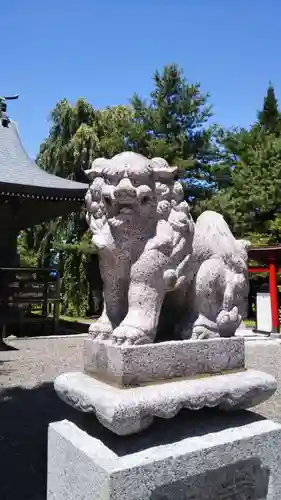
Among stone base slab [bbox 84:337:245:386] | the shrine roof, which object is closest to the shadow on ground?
stone base slab [bbox 84:337:245:386]

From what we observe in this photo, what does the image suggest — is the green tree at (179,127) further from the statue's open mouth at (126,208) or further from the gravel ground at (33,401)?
the statue's open mouth at (126,208)

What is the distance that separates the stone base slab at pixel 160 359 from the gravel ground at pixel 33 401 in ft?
1.45

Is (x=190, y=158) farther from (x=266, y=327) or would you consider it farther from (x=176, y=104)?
(x=266, y=327)

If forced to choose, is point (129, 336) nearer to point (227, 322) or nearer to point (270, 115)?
point (227, 322)

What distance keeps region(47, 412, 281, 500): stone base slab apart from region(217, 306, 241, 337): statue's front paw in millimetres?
451

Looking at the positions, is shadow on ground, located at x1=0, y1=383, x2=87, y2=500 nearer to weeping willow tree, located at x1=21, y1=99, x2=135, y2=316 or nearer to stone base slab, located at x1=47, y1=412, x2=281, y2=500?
stone base slab, located at x1=47, y1=412, x2=281, y2=500

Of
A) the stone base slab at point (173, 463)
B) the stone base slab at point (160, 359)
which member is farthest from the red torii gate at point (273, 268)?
the stone base slab at point (173, 463)

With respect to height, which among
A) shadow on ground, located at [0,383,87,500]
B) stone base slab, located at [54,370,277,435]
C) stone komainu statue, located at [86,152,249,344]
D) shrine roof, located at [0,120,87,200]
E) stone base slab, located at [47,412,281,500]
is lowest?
shadow on ground, located at [0,383,87,500]

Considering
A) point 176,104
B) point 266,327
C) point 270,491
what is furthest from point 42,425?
point 176,104

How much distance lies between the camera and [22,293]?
9016 millimetres

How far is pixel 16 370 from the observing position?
604cm

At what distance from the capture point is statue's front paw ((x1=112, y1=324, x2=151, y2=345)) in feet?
6.49

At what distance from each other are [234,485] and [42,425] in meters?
2.27

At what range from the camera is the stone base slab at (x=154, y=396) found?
71.2 inches
